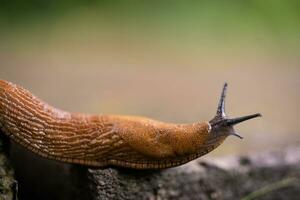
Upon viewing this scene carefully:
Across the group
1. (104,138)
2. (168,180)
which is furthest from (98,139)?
(168,180)

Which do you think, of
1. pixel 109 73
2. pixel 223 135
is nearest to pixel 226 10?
pixel 109 73

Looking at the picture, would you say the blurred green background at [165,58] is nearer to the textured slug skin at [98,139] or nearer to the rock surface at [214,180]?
the rock surface at [214,180]

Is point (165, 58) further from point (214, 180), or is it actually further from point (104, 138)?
point (104, 138)

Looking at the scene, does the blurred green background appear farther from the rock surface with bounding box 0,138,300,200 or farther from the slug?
the slug

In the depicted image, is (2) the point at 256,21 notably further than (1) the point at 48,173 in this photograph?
Yes

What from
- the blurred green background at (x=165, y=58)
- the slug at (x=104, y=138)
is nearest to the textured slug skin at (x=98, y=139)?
the slug at (x=104, y=138)

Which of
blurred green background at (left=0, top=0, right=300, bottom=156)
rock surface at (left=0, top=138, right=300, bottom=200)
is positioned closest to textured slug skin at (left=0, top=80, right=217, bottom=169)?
rock surface at (left=0, top=138, right=300, bottom=200)

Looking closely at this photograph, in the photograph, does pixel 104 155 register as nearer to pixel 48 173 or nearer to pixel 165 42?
pixel 48 173
